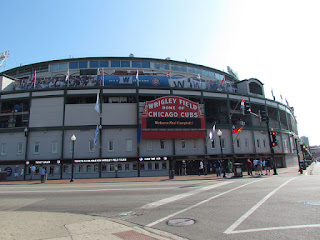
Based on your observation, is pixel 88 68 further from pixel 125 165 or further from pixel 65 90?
pixel 125 165

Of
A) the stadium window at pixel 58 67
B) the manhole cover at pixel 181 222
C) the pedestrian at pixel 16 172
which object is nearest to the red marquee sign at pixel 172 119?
the pedestrian at pixel 16 172

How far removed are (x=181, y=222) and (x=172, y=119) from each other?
82.3 ft

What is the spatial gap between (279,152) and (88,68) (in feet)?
129

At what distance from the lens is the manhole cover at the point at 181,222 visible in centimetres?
641

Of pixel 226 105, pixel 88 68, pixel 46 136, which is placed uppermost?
pixel 88 68

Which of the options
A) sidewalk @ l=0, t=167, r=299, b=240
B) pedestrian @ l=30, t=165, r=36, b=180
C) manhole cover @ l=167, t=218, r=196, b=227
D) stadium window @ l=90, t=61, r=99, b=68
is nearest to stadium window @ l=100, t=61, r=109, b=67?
stadium window @ l=90, t=61, r=99, b=68

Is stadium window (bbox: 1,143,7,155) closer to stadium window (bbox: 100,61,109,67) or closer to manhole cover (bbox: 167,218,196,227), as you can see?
stadium window (bbox: 100,61,109,67)

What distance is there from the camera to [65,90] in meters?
31.4

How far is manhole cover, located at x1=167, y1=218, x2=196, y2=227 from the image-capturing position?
252 inches

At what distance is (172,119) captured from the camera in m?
31.5

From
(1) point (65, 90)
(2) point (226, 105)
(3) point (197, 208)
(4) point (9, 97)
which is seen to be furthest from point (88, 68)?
(3) point (197, 208)

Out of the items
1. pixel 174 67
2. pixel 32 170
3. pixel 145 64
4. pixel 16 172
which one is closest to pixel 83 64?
pixel 145 64

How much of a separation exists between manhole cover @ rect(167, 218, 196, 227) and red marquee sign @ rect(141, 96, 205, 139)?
23.5 m

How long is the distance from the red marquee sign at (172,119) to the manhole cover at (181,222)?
23464 mm
